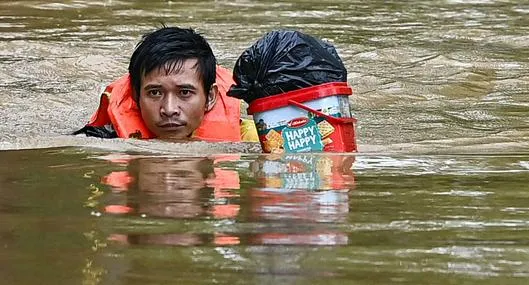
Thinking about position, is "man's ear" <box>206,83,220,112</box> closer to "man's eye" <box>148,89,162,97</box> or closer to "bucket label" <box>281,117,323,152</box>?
"man's eye" <box>148,89,162,97</box>

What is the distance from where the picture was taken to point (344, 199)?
3109mm

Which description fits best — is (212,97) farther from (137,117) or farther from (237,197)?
(237,197)

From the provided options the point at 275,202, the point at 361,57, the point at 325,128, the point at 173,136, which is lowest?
the point at 361,57

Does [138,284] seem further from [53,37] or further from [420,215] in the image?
[53,37]

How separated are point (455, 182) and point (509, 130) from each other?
244 centimetres

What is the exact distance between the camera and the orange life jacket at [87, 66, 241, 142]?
17.3ft

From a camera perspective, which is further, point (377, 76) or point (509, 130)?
point (377, 76)

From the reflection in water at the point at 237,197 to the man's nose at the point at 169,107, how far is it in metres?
1.06

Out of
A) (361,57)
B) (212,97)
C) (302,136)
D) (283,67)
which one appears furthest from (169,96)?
(361,57)

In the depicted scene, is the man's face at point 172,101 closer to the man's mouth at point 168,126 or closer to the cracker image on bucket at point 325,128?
the man's mouth at point 168,126

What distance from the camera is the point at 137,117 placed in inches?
209

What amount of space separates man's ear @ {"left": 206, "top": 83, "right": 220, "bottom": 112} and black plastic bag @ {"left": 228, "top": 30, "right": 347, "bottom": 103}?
0.77m

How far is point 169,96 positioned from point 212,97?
40cm

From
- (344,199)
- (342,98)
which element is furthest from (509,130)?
(344,199)
